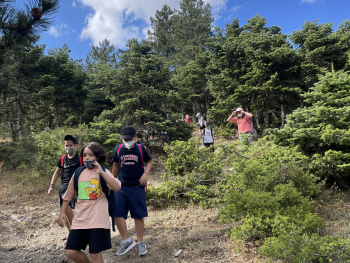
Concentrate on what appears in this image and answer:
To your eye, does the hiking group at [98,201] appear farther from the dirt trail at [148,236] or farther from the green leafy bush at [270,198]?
the green leafy bush at [270,198]

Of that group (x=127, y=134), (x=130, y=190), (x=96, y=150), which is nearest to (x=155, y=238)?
(x=130, y=190)

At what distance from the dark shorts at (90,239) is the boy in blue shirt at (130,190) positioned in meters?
0.90

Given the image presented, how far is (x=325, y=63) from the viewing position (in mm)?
14930

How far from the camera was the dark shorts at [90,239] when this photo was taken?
2312mm

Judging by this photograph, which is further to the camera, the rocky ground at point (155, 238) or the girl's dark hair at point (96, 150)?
the rocky ground at point (155, 238)

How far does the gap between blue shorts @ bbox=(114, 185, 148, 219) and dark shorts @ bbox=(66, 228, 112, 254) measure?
0.89 meters

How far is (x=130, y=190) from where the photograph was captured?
3396 millimetres

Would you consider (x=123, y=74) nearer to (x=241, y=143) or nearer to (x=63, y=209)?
(x=241, y=143)

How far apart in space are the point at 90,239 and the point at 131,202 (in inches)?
41.3

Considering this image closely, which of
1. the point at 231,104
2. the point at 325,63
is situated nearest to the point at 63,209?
the point at 231,104

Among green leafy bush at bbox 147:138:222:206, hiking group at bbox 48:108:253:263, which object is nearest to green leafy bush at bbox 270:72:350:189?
green leafy bush at bbox 147:138:222:206

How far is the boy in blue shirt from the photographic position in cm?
332

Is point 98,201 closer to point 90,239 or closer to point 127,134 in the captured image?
point 90,239

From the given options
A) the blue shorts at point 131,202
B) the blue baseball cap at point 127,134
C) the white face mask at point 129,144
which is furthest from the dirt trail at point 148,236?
the blue baseball cap at point 127,134
